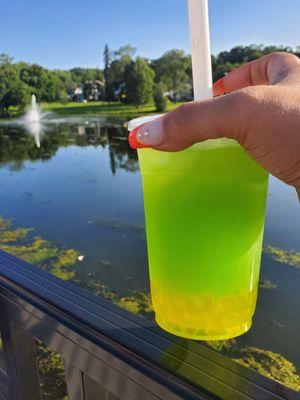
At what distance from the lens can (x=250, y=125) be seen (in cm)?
36

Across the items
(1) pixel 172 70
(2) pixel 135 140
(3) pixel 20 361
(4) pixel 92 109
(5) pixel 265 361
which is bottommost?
(5) pixel 265 361

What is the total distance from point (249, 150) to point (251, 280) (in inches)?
6.8

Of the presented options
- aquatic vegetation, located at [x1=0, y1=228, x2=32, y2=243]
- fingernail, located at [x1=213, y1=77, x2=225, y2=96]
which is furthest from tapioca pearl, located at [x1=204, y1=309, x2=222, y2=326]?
aquatic vegetation, located at [x1=0, y1=228, x2=32, y2=243]

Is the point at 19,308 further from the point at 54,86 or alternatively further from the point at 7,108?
the point at 54,86

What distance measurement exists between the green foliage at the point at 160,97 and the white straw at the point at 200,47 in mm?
22747

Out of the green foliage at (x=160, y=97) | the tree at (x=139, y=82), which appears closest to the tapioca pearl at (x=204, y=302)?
the green foliage at (x=160, y=97)

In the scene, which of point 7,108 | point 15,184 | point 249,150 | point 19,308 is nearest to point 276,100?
point 249,150

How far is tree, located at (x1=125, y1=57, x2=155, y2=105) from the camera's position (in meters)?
25.2

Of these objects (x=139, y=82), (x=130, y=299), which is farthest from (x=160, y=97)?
(x=130, y=299)

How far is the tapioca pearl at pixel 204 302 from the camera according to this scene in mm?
468

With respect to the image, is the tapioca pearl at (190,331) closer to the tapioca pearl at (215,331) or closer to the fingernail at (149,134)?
the tapioca pearl at (215,331)

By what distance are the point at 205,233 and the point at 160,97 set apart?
2465 cm

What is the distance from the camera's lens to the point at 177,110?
367mm

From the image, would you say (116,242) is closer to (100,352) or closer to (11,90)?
(100,352)
